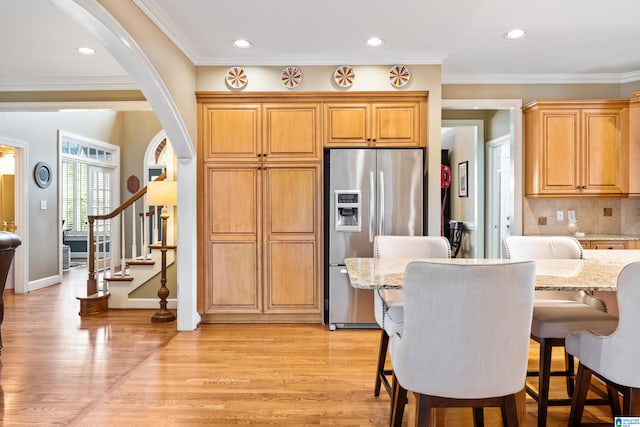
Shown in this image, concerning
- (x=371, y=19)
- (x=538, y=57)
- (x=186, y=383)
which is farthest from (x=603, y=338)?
(x=538, y=57)

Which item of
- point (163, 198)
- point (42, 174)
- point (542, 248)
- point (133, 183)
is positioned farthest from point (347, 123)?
point (133, 183)

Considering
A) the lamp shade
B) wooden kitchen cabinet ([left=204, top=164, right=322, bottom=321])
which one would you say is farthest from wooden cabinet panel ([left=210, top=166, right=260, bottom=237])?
the lamp shade

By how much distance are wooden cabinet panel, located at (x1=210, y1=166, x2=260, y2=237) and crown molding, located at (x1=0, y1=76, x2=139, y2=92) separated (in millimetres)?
1501

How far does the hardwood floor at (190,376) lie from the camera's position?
225 centimetres

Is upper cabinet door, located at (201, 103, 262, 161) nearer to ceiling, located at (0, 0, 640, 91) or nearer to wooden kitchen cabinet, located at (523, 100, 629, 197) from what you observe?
ceiling, located at (0, 0, 640, 91)

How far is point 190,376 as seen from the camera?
2.78 meters

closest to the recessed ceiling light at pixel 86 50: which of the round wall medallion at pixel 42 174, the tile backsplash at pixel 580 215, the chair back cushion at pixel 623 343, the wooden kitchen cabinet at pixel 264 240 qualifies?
the wooden kitchen cabinet at pixel 264 240

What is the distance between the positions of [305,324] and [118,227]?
5.59 metres

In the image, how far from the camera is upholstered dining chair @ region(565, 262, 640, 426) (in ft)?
4.75

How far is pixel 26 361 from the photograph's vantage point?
9.97 ft

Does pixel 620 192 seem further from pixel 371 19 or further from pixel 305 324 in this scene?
pixel 305 324

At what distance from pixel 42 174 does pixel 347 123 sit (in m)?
4.83

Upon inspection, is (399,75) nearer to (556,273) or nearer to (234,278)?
(234,278)

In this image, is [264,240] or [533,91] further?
[533,91]
